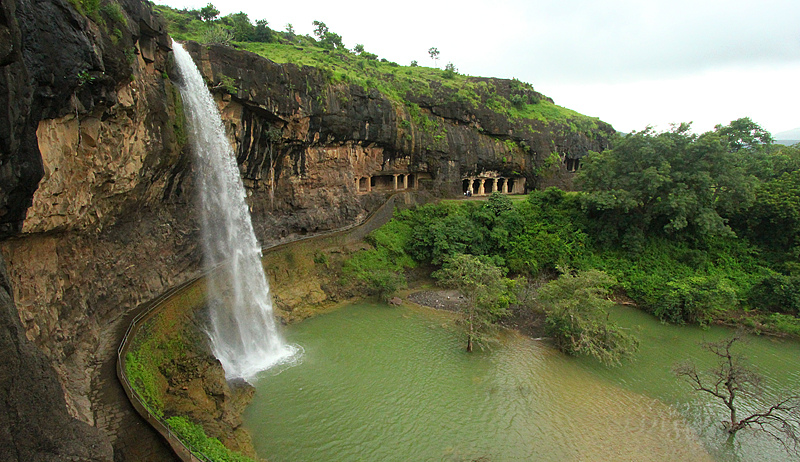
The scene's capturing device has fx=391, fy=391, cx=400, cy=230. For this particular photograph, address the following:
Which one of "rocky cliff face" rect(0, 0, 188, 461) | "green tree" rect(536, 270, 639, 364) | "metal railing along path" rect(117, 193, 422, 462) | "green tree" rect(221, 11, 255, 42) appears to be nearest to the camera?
"rocky cliff face" rect(0, 0, 188, 461)

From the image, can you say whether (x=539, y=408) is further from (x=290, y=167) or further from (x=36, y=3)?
(x=290, y=167)

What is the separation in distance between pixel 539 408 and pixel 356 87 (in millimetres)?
17472

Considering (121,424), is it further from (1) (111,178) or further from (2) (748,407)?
(2) (748,407)

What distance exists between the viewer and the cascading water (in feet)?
42.8

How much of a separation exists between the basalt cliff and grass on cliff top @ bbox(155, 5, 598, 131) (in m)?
2.15

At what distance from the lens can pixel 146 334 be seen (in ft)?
34.0

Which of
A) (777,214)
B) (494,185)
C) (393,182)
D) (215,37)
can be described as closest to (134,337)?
(215,37)

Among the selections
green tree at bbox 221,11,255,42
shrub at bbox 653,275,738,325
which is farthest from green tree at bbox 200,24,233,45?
shrub at bbox 653,275,738,325

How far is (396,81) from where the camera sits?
2662cm

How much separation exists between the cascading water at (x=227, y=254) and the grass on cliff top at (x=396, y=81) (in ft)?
23.3

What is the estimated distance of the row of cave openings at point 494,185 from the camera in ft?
97.5

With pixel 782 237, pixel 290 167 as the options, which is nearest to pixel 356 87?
pixel 290 167

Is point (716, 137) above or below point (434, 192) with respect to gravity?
above

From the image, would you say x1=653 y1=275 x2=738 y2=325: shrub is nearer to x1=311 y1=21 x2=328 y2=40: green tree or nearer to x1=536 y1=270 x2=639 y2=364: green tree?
x1=536 y1=270 x2=639 y2=364: green tree
